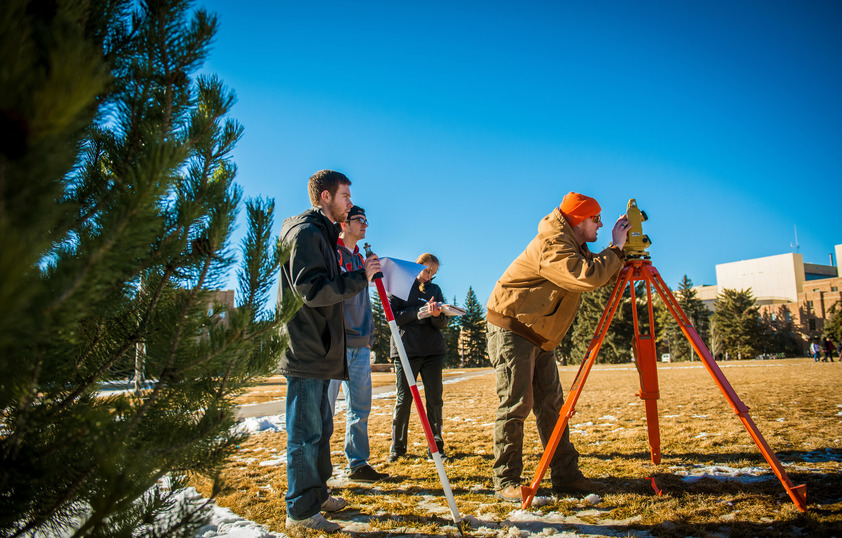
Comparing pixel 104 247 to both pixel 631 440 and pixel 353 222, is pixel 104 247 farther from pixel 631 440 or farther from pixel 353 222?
pixel 631 440

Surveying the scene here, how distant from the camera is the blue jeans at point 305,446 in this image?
287 cm

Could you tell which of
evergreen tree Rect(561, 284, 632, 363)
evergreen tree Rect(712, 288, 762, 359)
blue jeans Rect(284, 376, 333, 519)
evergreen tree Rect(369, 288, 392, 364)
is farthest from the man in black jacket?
evergreen tree Rect(712, 288, 762, 359)

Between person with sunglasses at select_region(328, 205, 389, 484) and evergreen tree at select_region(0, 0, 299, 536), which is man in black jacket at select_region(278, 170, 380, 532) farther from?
evergreen tree at select_region(0, 0, 299, 536)

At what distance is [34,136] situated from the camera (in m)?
0.79

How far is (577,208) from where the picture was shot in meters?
3.48

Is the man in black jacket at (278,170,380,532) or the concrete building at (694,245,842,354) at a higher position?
the concrete building at (694,245,842,354)

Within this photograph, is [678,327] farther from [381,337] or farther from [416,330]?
[416,330]

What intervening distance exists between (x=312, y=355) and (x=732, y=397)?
9.22 feet

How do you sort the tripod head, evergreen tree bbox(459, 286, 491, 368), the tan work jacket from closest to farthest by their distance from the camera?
the tan work jacket
the tripod head
evergreen tree bbox(459, 286, 491, 368)

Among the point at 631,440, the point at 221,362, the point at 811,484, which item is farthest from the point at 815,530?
the point at 221,362

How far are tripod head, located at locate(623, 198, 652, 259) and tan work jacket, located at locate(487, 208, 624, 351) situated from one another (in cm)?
8

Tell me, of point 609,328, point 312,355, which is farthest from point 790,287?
point 312,355

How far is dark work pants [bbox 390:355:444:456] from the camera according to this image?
15.8 feet

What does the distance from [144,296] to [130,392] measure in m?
0.34
